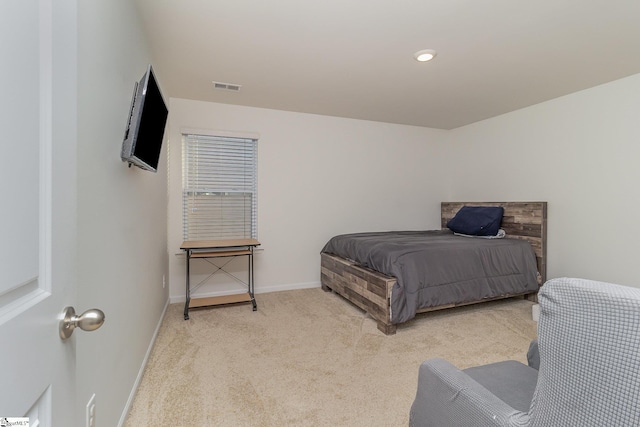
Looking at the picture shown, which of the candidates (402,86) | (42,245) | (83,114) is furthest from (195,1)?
(402,86)

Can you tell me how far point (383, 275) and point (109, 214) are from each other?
2.22 m

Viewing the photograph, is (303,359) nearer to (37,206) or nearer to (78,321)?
(78,321)

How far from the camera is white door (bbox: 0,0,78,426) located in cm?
44

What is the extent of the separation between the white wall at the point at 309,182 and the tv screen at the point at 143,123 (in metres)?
1.92

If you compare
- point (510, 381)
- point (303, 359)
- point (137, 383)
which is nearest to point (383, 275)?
point (303, 359)

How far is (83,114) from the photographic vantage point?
3.55ft

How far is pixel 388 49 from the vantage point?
236 centimetres

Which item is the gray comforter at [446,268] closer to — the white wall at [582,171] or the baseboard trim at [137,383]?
the white wall at [582,171]

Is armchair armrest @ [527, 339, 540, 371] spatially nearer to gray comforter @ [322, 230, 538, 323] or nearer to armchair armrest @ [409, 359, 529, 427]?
armchair armrest @ [409, 359, 529, 427]

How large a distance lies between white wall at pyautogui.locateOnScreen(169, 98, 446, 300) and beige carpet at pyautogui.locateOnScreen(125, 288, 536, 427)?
0.68 meters

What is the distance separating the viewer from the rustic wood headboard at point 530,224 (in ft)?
11.5

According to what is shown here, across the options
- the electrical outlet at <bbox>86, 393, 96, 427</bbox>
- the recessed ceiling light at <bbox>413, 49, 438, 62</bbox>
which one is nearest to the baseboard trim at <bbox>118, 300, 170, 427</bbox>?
the electrical outlet at <bbox>86, 393, 96, 427</bbox>

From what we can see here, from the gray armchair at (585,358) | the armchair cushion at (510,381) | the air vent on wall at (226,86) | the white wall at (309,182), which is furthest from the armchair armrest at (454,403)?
the air vent on wall at (226,86)

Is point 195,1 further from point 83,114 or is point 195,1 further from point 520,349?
point 520,349
